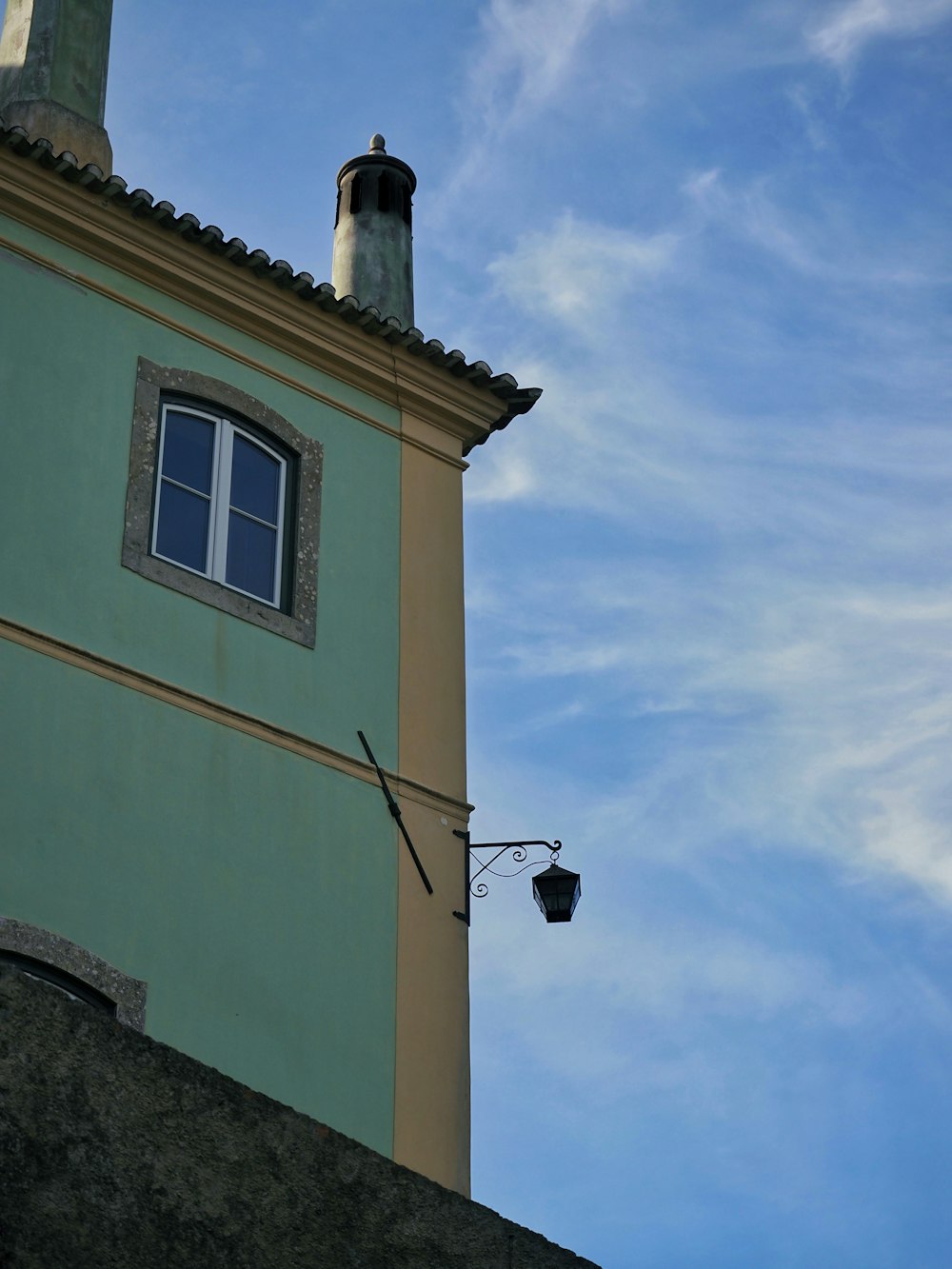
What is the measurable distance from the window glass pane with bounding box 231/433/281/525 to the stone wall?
6882 millimetres

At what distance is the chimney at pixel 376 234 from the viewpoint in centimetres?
1409

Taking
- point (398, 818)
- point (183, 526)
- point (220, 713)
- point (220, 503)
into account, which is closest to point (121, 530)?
point (183, 526)

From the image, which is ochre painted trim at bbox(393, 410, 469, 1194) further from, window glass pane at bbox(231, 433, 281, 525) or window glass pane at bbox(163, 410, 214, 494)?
window glass pane at bbox(163, 410, 214, 494)

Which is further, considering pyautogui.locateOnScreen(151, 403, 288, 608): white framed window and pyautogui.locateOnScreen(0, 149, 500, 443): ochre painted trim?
pyautogui.locateOnScreen(0, 149, 500, 443): ochre painted trim

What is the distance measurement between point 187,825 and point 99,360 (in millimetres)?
2963

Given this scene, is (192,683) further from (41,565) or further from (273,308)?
(273,308)

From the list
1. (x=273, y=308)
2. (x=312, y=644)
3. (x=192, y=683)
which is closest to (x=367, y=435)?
(x=273, y=308)

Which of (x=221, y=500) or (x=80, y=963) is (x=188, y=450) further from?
(x=80, y=963)

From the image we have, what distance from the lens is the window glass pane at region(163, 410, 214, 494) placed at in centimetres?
1140

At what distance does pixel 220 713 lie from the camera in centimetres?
1071

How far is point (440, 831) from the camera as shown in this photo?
1155 centimetres

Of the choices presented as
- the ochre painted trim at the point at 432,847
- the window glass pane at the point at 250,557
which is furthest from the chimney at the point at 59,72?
the ochre painted trim at the point at 432,847

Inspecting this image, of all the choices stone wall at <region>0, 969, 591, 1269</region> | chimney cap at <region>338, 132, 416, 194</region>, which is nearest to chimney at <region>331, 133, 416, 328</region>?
chimney cap at <region>338, 132, 416, 194</region>

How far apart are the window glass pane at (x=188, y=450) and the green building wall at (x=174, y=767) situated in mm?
344
